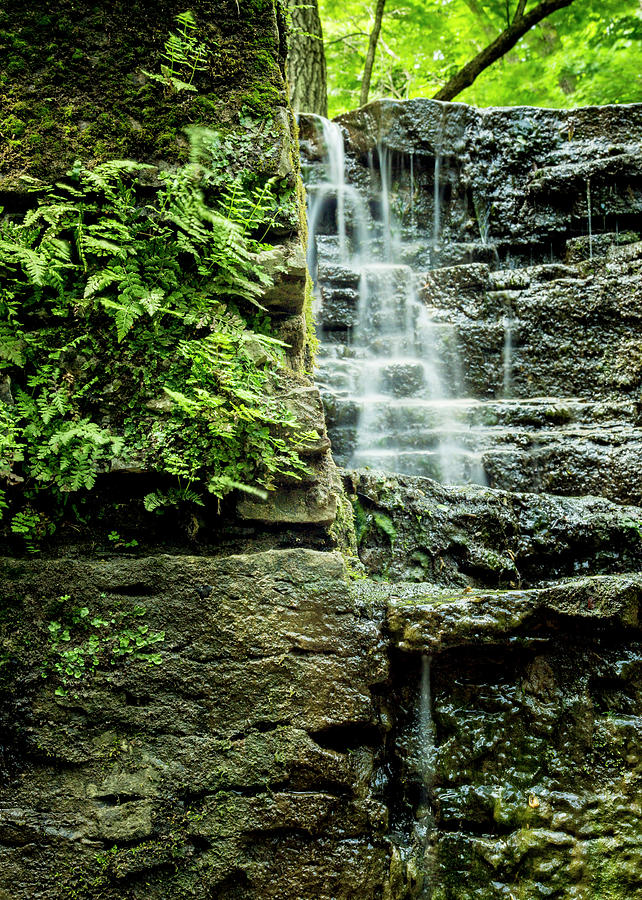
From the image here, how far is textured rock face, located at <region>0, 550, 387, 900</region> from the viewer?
214 cm

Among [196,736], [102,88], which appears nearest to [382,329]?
[102,88]

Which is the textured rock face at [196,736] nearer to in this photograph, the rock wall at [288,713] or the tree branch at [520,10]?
the rock wall at [288,713]

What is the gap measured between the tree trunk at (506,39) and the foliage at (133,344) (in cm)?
Answer: 854

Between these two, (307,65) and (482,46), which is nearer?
(307,65)

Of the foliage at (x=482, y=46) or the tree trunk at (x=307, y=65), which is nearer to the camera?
the tree trunk at (x=307, y=65)

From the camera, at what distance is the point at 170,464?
2.46 meters

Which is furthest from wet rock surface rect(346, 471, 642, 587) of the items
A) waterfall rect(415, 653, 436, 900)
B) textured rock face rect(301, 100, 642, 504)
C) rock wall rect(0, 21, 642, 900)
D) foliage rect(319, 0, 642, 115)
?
foliage rect(319, 0, 642, 115)

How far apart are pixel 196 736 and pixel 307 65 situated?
9.15 meters

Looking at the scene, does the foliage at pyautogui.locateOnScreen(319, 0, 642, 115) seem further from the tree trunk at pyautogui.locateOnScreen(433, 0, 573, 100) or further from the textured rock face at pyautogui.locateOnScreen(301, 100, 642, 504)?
the textured rock face at pyautogui.locateOnScreen(301, 100, 642, 504)

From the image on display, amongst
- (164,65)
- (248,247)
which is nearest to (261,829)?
(248,247)

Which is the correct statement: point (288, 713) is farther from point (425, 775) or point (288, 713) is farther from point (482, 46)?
point (482, 46)

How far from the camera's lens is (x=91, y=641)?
7.78ft

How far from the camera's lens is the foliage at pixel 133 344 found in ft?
8.06

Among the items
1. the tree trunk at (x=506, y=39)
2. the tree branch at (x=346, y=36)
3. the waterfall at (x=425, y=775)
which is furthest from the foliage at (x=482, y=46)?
the waterfall at (x=425, y=775)
